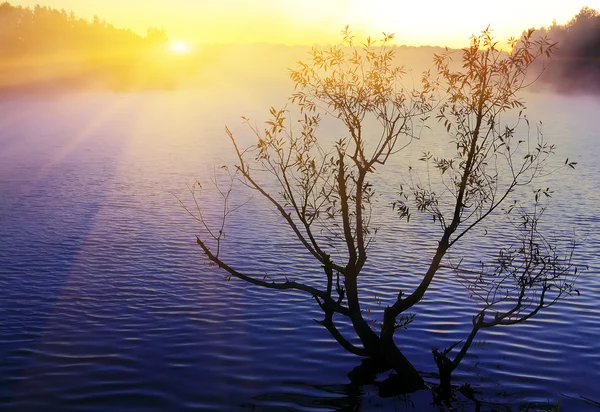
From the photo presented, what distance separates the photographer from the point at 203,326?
23.4m

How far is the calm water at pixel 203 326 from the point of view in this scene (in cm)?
1847

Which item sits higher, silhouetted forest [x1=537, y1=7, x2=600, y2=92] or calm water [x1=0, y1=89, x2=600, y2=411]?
silhouetted forest [x1=537, y1=7, x2=600, y2=92]

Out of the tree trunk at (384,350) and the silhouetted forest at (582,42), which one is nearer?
the tree trunk at (384,350)

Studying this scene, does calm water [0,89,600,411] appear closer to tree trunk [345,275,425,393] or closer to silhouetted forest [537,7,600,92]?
tree trunk [345,275,425,393]

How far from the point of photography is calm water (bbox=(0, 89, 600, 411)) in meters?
18.5

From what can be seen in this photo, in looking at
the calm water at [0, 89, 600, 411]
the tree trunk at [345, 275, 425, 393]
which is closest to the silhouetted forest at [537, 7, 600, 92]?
the calm water at [0, 89, 600, 411]

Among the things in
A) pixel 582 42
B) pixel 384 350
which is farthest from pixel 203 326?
pixel 582 42

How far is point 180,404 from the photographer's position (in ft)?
58.3

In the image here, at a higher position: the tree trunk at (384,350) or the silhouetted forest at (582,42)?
the silhouetted forest at (582,42)

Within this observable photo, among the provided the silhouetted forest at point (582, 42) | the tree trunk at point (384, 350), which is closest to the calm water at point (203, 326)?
the tree trunk at point (384, 350)

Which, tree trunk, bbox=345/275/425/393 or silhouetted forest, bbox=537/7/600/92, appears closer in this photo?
tree trunk, bbox=345/275/425/393

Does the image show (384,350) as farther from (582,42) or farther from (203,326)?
(582,42)

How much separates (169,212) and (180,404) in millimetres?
28036

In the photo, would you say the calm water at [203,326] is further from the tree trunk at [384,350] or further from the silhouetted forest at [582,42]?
the silhouetted forest at [582,42]
